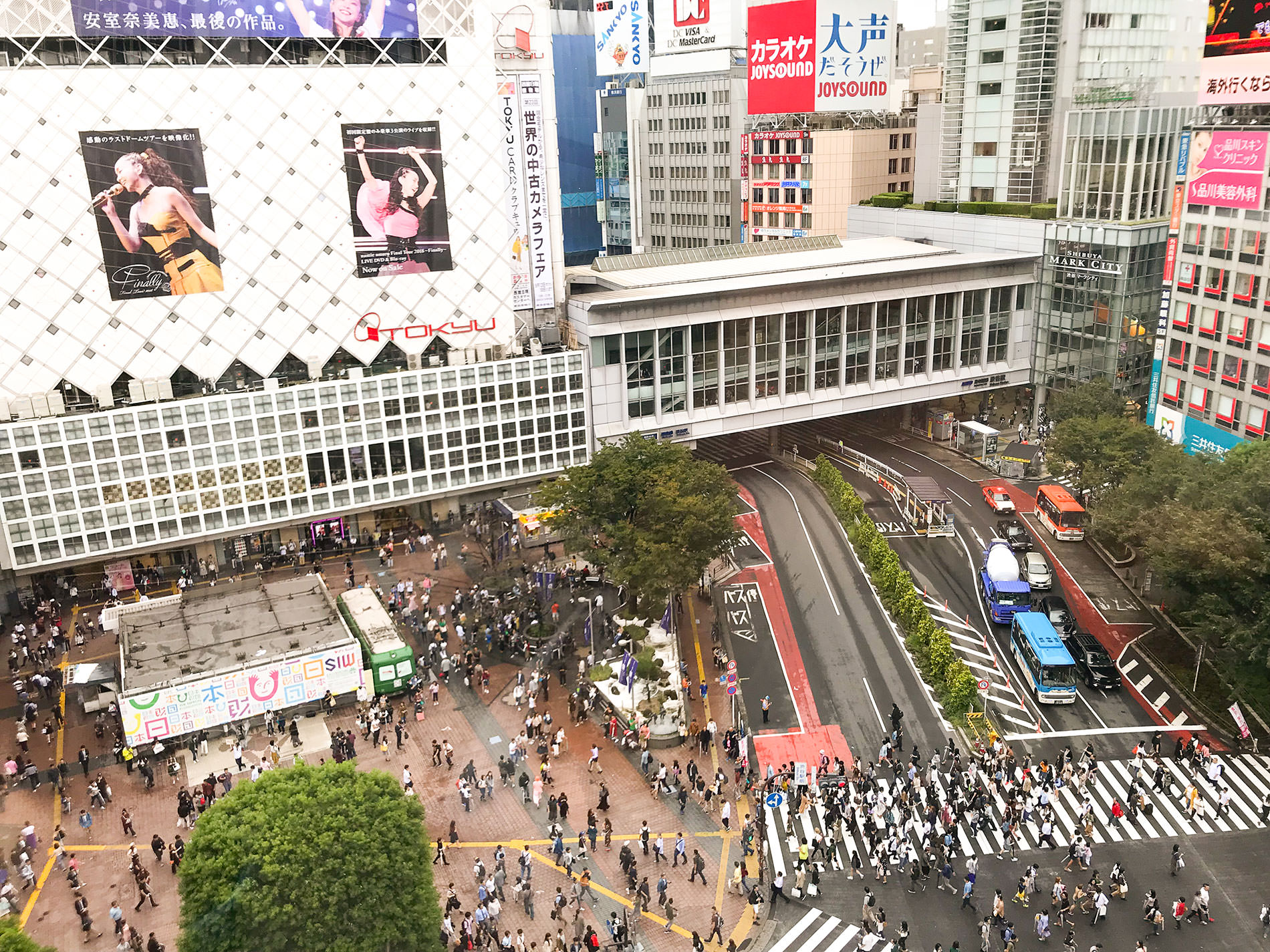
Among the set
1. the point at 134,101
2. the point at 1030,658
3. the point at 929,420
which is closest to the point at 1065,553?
the point at 1030,658

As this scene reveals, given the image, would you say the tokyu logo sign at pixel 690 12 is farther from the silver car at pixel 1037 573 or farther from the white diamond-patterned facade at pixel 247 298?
the silver car at pixel 1037 573

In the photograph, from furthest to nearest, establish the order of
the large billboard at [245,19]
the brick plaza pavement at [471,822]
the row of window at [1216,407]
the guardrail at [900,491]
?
the guardrail at [900,491] → the row of window at [1216,407] → the large billboard at [245,19] → the brick plaza pavement at [471,822]

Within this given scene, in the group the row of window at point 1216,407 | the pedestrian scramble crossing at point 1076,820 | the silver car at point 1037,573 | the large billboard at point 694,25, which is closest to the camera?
the pedestrian scramble crossing at point 1076,820

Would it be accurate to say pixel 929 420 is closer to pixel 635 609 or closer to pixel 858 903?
pixel 635 609

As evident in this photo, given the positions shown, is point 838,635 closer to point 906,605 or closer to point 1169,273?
point 906,605

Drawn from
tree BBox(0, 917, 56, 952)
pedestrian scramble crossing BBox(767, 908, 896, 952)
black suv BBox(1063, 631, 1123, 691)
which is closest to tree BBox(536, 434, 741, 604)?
black suv BBox(1063, 631, 1123, 691)

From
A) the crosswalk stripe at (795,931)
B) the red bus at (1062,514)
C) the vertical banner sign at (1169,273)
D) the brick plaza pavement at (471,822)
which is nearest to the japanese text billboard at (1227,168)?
the vertical banner sign at (1169,273)
